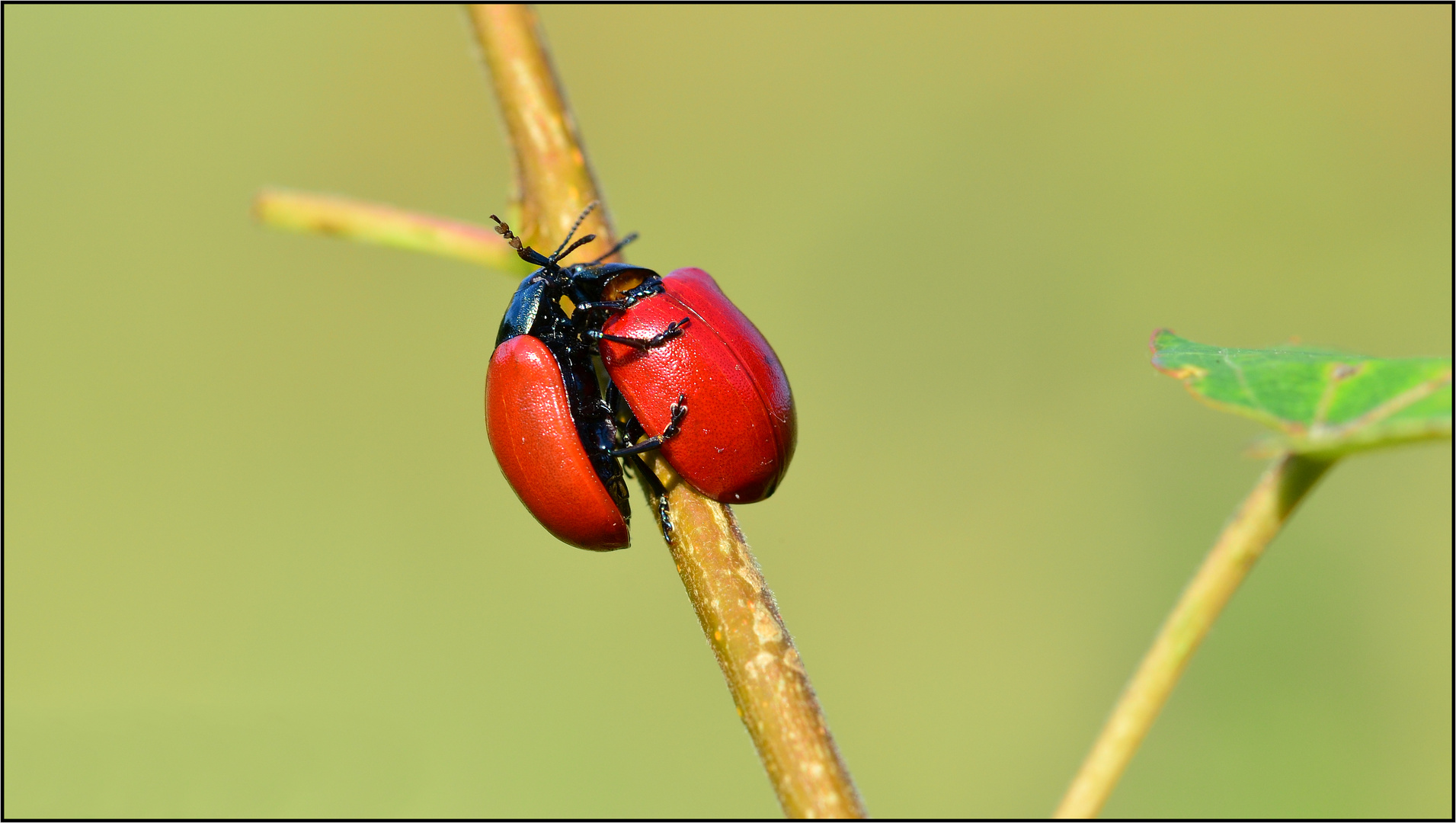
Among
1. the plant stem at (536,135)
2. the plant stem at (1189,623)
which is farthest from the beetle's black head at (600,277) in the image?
the plant stem at (1189,623)

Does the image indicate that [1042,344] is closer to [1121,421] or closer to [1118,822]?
[1121,421]

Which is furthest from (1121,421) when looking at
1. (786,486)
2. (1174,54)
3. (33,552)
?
(33,552)

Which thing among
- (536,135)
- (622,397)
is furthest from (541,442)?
(536,135)

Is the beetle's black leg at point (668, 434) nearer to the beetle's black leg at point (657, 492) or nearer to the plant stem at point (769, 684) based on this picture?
the beetle's black leg at point (657, 492)

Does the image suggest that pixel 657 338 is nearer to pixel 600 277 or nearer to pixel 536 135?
pixel 600 277

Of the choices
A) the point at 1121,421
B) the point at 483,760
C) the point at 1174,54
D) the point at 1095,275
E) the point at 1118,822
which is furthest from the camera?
the point at 1174,54
